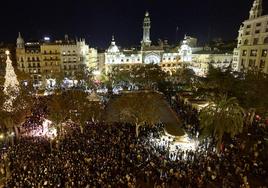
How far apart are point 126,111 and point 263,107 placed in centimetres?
1391

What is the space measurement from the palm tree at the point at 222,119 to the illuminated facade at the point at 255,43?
2405 centimetres

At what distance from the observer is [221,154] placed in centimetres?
1794

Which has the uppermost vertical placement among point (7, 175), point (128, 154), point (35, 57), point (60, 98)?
point (35, 57)

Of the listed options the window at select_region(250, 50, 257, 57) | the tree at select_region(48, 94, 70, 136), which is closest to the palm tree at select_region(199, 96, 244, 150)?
the tree at select_region(48, 94, 70, 136)

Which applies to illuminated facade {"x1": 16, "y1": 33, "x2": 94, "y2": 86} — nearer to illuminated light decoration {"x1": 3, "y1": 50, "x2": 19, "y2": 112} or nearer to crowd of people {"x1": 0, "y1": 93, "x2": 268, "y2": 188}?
illuminated light decoration {"x1": 3, "y1": 50, "x2": 19, "y2": 112}

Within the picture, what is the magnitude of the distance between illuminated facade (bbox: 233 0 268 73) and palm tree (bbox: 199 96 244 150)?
24051 millimetres

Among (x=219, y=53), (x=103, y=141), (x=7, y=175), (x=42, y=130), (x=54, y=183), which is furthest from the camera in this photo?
(x=219, y=53)

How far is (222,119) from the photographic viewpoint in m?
18.8

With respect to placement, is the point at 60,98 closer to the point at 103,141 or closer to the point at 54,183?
the point at 103,141

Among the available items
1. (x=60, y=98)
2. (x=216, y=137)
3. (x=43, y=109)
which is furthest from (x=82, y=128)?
(x=216, y=137)

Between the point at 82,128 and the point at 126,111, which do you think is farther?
the point at 126,111

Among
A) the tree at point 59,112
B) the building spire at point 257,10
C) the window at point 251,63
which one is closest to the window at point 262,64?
the window at point 251,63

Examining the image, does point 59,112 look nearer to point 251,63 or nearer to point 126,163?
point 126,163

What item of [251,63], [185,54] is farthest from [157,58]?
[251,63]
